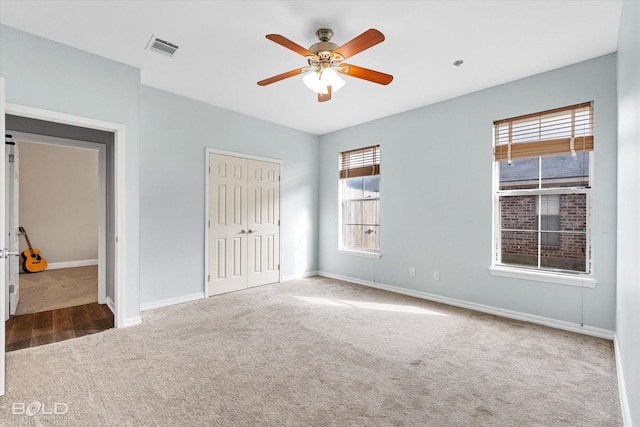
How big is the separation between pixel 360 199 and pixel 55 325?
430 cm

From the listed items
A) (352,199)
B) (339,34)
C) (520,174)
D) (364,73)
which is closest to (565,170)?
(520,174)

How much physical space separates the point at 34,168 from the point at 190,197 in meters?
4.60

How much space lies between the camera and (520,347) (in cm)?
281

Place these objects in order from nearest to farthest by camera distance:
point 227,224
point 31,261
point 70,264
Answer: point 227,224 → point 31,261 → point 70,264

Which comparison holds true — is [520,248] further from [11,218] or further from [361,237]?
[11,218]

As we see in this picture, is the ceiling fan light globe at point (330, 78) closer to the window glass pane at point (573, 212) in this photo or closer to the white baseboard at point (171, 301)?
the window glass pane at point (573, 212)

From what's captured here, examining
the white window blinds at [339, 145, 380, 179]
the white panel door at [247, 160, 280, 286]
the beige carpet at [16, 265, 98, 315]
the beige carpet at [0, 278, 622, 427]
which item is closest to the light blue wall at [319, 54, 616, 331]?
the white window blinds at [339, 145, 380, 179]

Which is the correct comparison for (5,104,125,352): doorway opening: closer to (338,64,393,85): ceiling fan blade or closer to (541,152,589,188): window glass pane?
(338,64,393,85): ceiling fan blade

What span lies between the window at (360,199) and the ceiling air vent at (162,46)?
319 cm

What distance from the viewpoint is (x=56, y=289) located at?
4812mm

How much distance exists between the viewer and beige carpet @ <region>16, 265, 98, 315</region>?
4.02 metres

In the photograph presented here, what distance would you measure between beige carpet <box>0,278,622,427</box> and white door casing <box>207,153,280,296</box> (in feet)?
3.65

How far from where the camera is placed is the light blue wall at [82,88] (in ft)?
8.67

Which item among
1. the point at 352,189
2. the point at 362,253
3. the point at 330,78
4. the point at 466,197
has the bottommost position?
the point at 362,253
